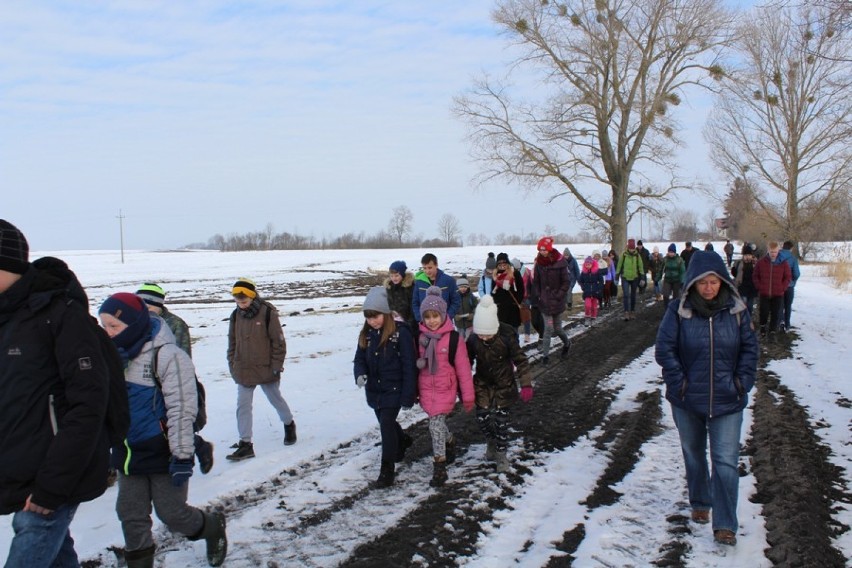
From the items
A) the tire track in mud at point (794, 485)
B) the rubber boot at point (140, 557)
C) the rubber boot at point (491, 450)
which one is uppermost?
the rubber boot at point (140, 557)

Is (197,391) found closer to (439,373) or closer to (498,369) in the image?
(439,373)

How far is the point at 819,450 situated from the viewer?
5840 mm

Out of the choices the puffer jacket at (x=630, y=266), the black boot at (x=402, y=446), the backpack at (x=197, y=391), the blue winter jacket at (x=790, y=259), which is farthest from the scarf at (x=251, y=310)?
the puffer jacket at (x=630, y=266)

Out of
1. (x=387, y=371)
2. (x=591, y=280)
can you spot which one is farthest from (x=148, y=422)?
(x=591, y=280)

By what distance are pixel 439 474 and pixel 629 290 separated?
1254 cm

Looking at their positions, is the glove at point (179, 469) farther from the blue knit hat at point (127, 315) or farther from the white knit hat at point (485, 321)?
the white knit hat at point (485, 321)

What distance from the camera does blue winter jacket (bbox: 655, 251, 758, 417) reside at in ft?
13.7

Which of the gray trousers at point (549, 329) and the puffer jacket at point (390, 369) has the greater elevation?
the puffer jacket at point (390, 369)

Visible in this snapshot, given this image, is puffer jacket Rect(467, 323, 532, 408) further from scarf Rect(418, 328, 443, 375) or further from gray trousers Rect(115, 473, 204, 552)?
gray trousers Rect(115, 473, 204, 552)

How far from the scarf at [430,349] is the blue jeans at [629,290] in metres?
11.6

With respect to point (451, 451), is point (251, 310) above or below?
above

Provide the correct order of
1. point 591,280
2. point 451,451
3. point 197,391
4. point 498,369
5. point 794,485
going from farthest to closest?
point 591,280, point 451,451, point 498,369, point 794,485, point 197,391

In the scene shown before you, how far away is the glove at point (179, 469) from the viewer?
3.55 m

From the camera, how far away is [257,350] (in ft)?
20.7
